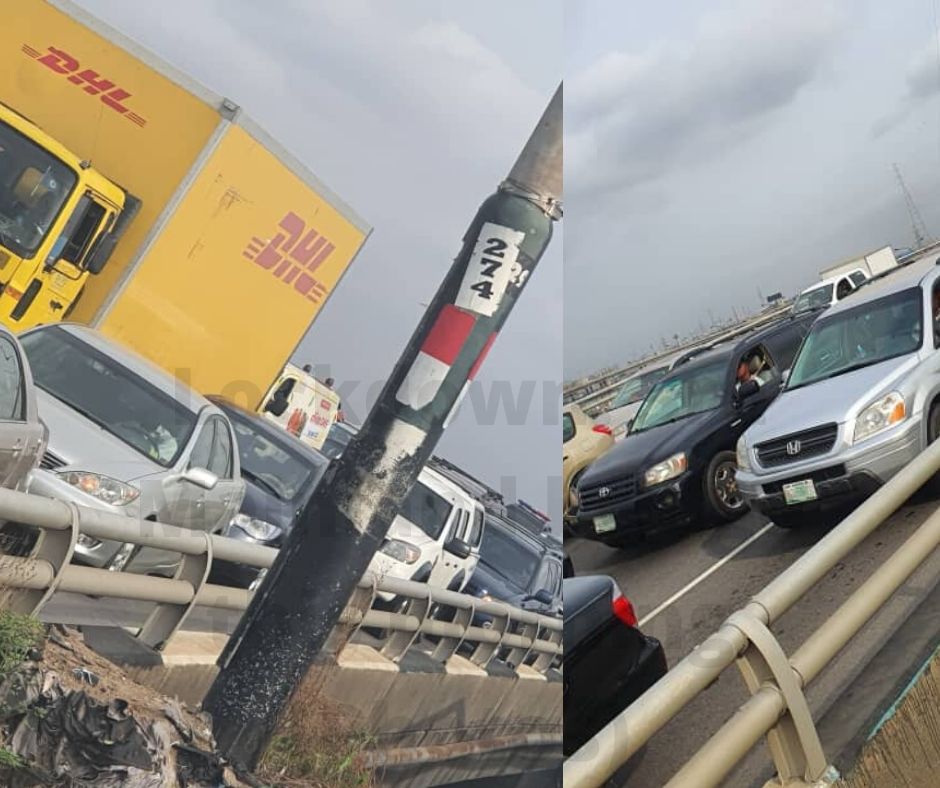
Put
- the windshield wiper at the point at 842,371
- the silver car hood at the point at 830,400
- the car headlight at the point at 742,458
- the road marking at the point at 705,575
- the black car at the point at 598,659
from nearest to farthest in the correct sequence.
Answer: the black car at the point at 598,659, the road marking at the point at 705,575, the car headlight at the point at 742,458, the silver car hood at the point at 830,400, the windshield wiper at the point at 842,371

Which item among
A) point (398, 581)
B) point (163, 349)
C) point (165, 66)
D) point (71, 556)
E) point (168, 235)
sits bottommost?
point (71, 556)

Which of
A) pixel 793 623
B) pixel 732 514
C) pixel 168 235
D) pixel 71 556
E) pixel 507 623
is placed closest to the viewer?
pixel 71 556

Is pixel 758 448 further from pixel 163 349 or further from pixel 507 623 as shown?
pixel 163 349

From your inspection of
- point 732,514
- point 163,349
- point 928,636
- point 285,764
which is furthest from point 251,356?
point 928,636

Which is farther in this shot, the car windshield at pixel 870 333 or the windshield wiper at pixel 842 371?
the car windshield at pixel 870 333

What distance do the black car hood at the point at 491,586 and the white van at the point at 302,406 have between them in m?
0.40

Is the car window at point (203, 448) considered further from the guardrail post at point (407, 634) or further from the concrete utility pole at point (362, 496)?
the guardrail post at point (407, 634)

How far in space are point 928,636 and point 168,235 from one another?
239 cm

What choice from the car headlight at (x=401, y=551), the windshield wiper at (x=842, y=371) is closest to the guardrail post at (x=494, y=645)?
the car headlight at (x=401, y=551)

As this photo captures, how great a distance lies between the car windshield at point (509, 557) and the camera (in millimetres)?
1651

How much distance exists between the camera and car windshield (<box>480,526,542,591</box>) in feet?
5.42

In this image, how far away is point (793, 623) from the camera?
2611 mm

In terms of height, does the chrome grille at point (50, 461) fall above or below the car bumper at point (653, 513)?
below

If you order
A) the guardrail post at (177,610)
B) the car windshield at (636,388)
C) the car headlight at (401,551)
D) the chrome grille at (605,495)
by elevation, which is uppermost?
the car windshield at (636,388)
